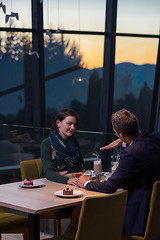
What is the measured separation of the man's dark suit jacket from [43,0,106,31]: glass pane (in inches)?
192

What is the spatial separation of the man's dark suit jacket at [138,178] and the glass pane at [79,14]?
4.87 meters

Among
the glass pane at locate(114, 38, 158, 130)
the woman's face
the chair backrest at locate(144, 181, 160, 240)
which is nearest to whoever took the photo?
the chair backrest at locate(144, 181, 160, 240)

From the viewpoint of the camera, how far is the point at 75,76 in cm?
770

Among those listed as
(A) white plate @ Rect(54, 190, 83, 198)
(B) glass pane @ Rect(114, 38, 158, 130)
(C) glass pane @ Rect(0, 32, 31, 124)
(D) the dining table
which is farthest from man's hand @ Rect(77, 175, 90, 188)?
(B) glass pane @ Rect(114, 38, 158, 130)

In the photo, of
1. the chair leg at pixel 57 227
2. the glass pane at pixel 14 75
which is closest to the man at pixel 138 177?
the chair leg at pixel 57 227

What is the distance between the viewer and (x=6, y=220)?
301 cm

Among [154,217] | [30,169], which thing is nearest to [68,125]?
[30,169]

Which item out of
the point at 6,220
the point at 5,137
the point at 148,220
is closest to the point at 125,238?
the point at 148,220

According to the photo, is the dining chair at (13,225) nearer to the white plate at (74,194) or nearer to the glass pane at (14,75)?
the white plate at (74,194)

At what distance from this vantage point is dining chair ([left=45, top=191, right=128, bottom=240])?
217 centimetres

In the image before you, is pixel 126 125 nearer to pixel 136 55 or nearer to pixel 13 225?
pixel 13 225

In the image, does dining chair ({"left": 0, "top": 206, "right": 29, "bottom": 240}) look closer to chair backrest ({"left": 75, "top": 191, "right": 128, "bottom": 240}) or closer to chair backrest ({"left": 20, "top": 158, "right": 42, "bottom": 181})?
chair backrest ({"left": 20, "top": 158, "right": 42, "bottom": 181})

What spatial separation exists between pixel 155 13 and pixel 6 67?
3.28 metres

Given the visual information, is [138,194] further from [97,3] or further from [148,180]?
A: [97,3]
